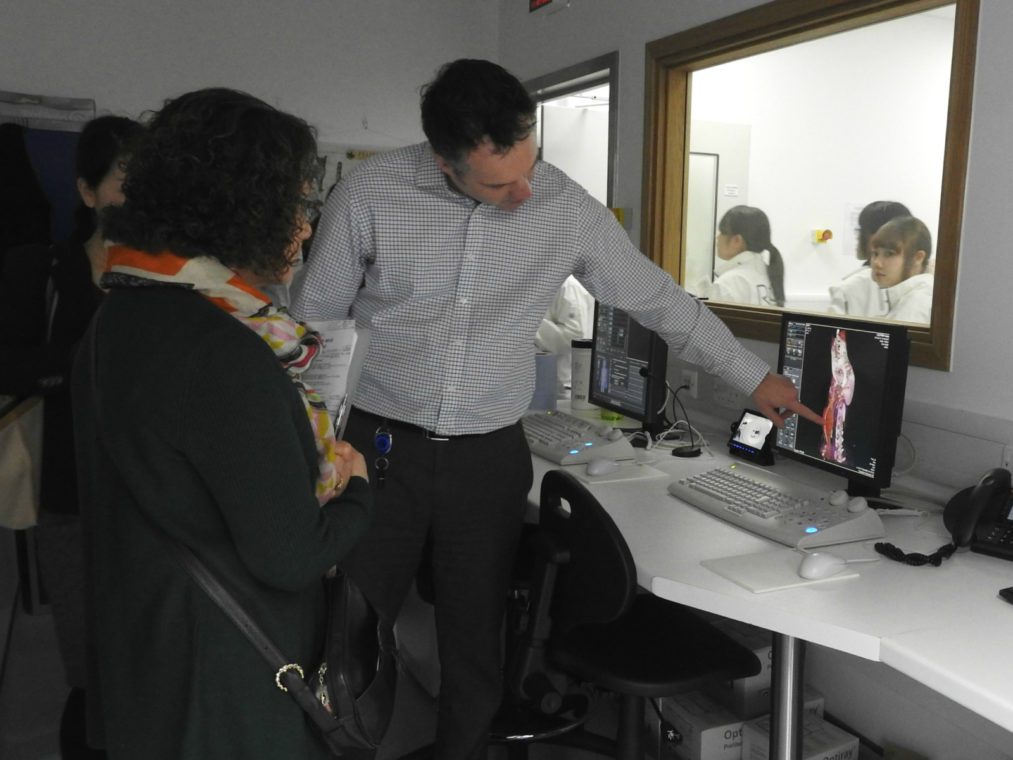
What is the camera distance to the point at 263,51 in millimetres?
3393

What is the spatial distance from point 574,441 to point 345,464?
1169mm

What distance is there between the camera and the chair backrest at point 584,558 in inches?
57.9

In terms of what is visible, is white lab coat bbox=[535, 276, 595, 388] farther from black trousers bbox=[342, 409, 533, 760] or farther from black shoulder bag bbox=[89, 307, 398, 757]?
black shoulder bag bbox=[89, 307, 398, 757]

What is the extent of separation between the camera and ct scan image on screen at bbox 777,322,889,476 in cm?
173

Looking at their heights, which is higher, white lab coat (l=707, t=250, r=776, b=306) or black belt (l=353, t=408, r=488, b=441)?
white lab coat (l=707, t=250, r=776, b=306)

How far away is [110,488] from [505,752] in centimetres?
153

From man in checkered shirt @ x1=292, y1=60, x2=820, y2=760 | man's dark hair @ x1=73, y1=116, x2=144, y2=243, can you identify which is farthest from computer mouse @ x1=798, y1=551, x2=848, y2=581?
man's dark hair @ x1=73, y1=116, x2=144, y2=243

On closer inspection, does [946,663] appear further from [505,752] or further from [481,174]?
[505,752]

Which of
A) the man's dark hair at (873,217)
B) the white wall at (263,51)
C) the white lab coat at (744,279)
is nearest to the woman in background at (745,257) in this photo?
the white lab coat at (744,279)

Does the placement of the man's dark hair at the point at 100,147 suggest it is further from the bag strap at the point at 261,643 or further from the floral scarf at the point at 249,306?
the bag strap at the point at 261,643

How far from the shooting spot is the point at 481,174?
5.16 feet

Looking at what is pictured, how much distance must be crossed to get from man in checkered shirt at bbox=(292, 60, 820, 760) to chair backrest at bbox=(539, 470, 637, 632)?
132 mm

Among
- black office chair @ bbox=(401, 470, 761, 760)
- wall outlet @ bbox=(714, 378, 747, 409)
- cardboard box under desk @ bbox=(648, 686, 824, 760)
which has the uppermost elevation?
wall outlet @ bbox=(714, 378, 747, 409)

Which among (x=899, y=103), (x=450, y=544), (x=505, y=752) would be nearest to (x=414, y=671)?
(x=505, y=752)
